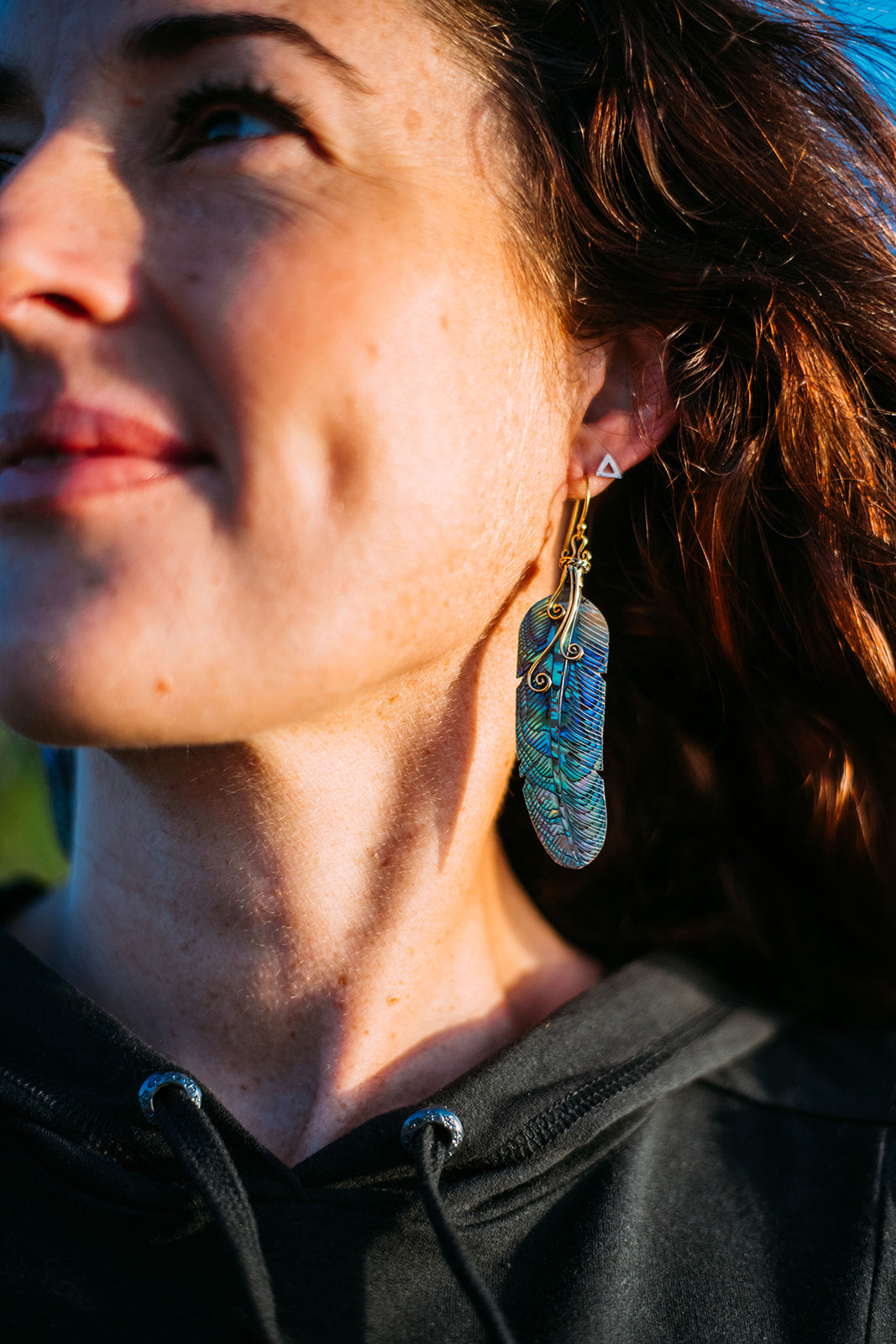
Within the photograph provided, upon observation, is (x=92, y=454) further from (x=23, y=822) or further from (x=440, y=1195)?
(x=23, y=822)

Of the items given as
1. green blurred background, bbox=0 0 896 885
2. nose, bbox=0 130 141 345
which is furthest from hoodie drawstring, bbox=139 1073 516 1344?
green blurred background, bbox=0 0 896 885

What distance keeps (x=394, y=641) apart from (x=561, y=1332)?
940 mm

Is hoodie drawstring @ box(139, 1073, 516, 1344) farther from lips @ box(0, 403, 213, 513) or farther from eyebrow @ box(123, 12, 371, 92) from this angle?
eyebrow @ box(123, 12, 371, 92)

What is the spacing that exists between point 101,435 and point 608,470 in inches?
33.5

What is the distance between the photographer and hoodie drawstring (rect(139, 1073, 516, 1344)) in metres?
1.33

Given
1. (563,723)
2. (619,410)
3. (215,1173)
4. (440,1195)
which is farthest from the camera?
(619,410)

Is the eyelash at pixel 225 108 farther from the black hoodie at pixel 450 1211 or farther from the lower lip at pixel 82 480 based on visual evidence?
the black hoodie at pixel 450 1211

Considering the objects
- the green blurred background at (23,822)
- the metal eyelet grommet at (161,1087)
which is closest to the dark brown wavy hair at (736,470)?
the metal eyelet grommet at (161,1087)

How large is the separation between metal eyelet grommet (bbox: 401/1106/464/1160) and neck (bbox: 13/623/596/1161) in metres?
0.20

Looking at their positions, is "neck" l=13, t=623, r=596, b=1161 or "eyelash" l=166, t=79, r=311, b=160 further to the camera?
"neck" l=13, t=623, r=596, b=1161

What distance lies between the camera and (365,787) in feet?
5.61

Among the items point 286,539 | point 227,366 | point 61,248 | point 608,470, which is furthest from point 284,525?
point 608,470

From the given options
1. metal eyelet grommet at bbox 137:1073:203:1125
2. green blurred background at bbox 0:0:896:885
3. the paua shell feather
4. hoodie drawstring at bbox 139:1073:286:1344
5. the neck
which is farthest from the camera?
green blurred background at bbox 0:0:896:885

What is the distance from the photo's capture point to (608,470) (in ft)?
6.18
